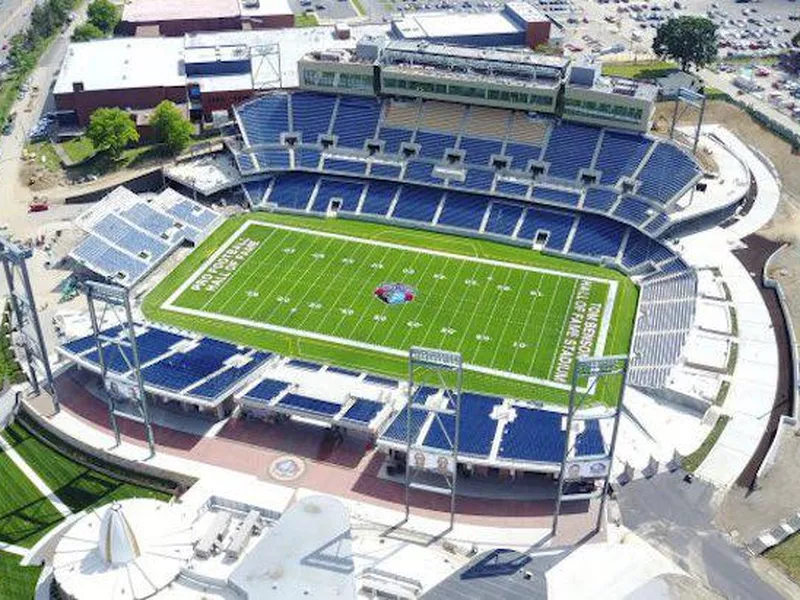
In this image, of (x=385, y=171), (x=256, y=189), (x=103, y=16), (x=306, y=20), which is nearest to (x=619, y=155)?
(x=385, y=171)

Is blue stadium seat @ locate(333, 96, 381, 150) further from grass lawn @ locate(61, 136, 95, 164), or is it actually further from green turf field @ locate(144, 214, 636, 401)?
grass lawn @ locate(61, 136, 95, 164)

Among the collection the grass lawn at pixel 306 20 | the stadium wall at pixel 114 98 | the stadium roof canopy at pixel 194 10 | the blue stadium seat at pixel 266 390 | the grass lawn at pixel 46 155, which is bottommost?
the blue stadium seat at pixel 266 390

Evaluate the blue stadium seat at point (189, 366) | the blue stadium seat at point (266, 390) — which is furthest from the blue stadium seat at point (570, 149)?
the blue stadium seat at point (189, 366)

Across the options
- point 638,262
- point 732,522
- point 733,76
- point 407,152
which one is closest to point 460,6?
point 733,76

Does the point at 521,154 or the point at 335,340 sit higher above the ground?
the point at 521,154

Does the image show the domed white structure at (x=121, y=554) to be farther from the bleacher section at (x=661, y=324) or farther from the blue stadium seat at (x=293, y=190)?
the blue stadium seat at (x=293, y=190)

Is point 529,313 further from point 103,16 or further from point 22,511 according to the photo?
point 103,16

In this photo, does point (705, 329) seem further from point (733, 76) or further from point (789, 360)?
point (733, 76)

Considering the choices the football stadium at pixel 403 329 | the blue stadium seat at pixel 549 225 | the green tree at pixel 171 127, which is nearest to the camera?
the football stadium at pixel 403 329
